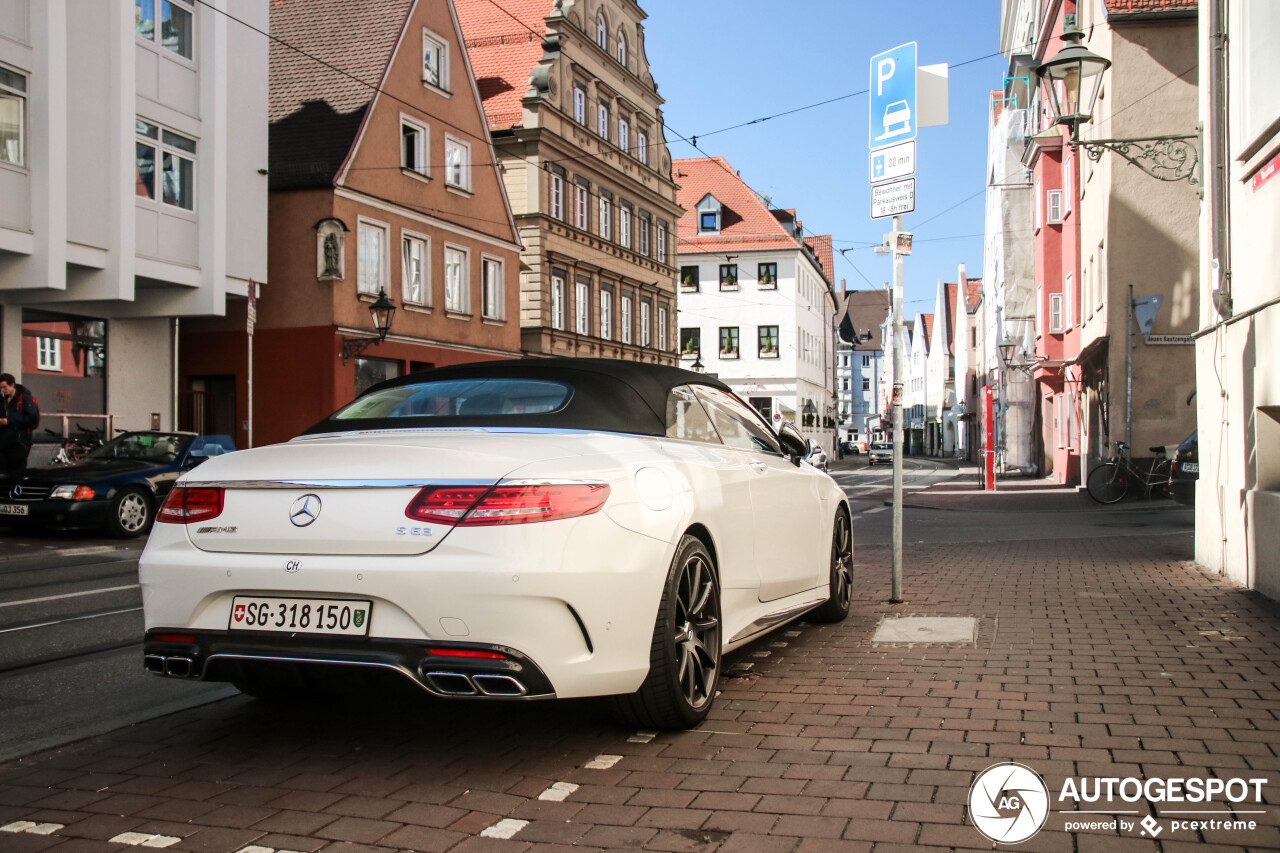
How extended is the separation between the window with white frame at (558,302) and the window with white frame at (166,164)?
53.7ft

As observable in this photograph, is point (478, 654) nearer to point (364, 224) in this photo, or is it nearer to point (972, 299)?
point (364, 224)

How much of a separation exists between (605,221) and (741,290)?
25.4 meters

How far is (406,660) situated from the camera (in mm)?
3955

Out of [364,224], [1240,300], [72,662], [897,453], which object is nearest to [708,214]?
[364,224]

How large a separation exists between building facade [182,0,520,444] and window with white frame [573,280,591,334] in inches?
222

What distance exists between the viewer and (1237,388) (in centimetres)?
927

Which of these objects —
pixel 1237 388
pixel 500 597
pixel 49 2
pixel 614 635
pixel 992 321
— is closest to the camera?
pixel 500 597

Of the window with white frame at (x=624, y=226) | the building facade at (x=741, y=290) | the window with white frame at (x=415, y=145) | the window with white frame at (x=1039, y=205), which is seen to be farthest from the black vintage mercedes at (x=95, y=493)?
the building facade at (x=741, y=290)

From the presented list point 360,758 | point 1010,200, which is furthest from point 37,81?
point 1010,200

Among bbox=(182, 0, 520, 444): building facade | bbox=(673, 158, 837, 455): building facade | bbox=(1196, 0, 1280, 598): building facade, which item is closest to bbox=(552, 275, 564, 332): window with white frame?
bbox=(182, 0, 520, 444): building facade

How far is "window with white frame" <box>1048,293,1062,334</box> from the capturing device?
34375 millimetres

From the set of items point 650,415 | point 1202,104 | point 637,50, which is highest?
point 637,50

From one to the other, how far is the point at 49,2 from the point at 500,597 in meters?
18.2

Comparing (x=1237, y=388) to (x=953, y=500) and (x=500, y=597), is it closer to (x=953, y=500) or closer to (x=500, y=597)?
(x=500, y=597)
